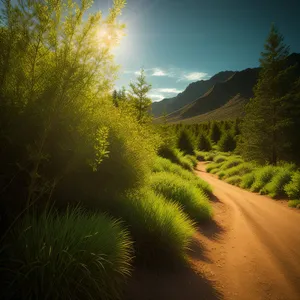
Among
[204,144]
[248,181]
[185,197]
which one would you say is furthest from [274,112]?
[204,144]

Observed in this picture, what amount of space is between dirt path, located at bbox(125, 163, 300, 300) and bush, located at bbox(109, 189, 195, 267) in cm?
27

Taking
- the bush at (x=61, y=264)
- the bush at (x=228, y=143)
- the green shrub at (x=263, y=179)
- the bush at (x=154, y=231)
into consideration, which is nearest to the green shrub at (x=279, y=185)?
the green shrub at (x=263, y=179)

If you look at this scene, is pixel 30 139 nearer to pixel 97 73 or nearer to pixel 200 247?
pixel 97 73

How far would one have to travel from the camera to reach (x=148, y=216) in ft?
14.7

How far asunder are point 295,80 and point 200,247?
20975mm

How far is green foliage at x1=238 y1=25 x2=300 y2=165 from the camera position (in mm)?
18656

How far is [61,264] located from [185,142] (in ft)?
117

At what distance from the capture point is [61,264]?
2.41 meters

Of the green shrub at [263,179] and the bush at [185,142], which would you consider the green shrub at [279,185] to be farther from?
the bush at [185,142]

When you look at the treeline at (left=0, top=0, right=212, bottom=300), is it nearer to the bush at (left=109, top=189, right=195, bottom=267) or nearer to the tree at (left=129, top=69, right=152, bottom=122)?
the bush at (left=109, top=189, right=195, bottom=267)

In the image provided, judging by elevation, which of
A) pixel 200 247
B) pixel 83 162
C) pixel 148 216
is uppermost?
pixel 83 162

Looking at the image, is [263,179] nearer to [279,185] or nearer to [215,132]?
[279,185]

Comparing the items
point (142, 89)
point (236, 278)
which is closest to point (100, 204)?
point (236, 278)

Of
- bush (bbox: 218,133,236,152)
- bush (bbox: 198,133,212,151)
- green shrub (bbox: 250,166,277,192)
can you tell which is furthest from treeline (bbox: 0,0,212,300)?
bush (bbox: 198,133,212,151)
